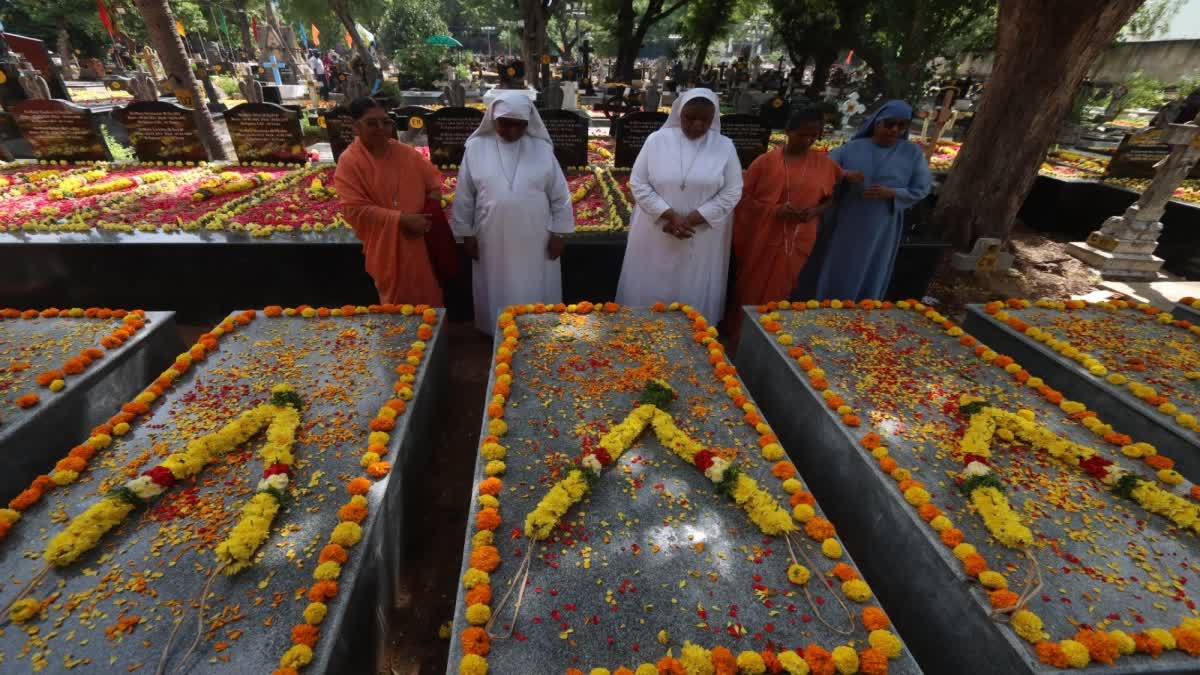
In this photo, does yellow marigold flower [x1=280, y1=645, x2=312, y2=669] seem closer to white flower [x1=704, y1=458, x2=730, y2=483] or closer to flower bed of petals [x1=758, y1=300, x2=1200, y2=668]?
white flower [x1=704, y1=458, x2=730, y2=483]

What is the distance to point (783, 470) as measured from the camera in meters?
2.41

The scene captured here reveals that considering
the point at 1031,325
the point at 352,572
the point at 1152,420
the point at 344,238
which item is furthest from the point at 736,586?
the point at 344,238

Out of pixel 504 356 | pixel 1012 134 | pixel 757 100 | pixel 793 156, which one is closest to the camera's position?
pixel 504 356

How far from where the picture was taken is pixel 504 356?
319 centimetres

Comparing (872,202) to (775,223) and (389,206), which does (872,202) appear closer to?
(775,223)

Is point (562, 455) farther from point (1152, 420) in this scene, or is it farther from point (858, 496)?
point (1152, 420)

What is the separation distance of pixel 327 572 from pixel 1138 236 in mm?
10399

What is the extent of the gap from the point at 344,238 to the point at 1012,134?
7847 mm

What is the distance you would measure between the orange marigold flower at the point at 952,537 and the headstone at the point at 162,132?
982 cm

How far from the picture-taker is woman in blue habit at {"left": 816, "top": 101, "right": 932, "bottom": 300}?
14.2ft

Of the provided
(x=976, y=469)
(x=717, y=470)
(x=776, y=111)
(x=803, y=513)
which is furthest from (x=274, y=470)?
(x=776, y=111)

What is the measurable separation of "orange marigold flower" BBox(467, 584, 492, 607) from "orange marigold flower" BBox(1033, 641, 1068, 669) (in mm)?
1821

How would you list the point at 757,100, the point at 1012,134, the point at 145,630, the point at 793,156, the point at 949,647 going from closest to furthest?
the point at 145,630, the point at 949,647, the point at 793,156, the point at 1012,134, the point at 757,100

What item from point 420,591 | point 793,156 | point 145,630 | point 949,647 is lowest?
point 420,591
